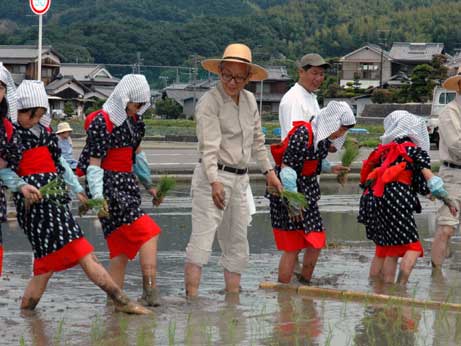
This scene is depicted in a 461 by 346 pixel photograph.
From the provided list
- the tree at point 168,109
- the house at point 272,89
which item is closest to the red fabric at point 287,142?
the tree at point 168,109

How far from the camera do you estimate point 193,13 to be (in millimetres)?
149750

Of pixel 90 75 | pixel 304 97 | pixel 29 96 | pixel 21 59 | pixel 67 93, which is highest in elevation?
pixel 29 96

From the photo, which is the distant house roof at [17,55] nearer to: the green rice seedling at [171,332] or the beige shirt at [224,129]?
the beige shirt at [224,129]

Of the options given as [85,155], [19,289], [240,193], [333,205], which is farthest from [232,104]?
[333,205]

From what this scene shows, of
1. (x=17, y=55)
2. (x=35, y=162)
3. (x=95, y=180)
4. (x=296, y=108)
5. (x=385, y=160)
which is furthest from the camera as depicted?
(x=17, y=55)

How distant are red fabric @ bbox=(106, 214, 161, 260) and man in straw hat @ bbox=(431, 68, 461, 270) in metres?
2.86

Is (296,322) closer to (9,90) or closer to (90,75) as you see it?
(9,90)

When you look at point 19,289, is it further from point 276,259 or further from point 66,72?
point 66,72

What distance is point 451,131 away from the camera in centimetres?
874

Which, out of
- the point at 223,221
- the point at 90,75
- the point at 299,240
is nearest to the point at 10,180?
the point at 223,221

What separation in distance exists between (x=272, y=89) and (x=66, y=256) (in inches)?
3086

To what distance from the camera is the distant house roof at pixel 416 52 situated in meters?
87.7

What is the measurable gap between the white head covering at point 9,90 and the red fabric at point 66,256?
2.69ft

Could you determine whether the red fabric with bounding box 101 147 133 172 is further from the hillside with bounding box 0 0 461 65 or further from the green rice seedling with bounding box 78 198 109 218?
the hillside with bounding box 0 0 461 65
